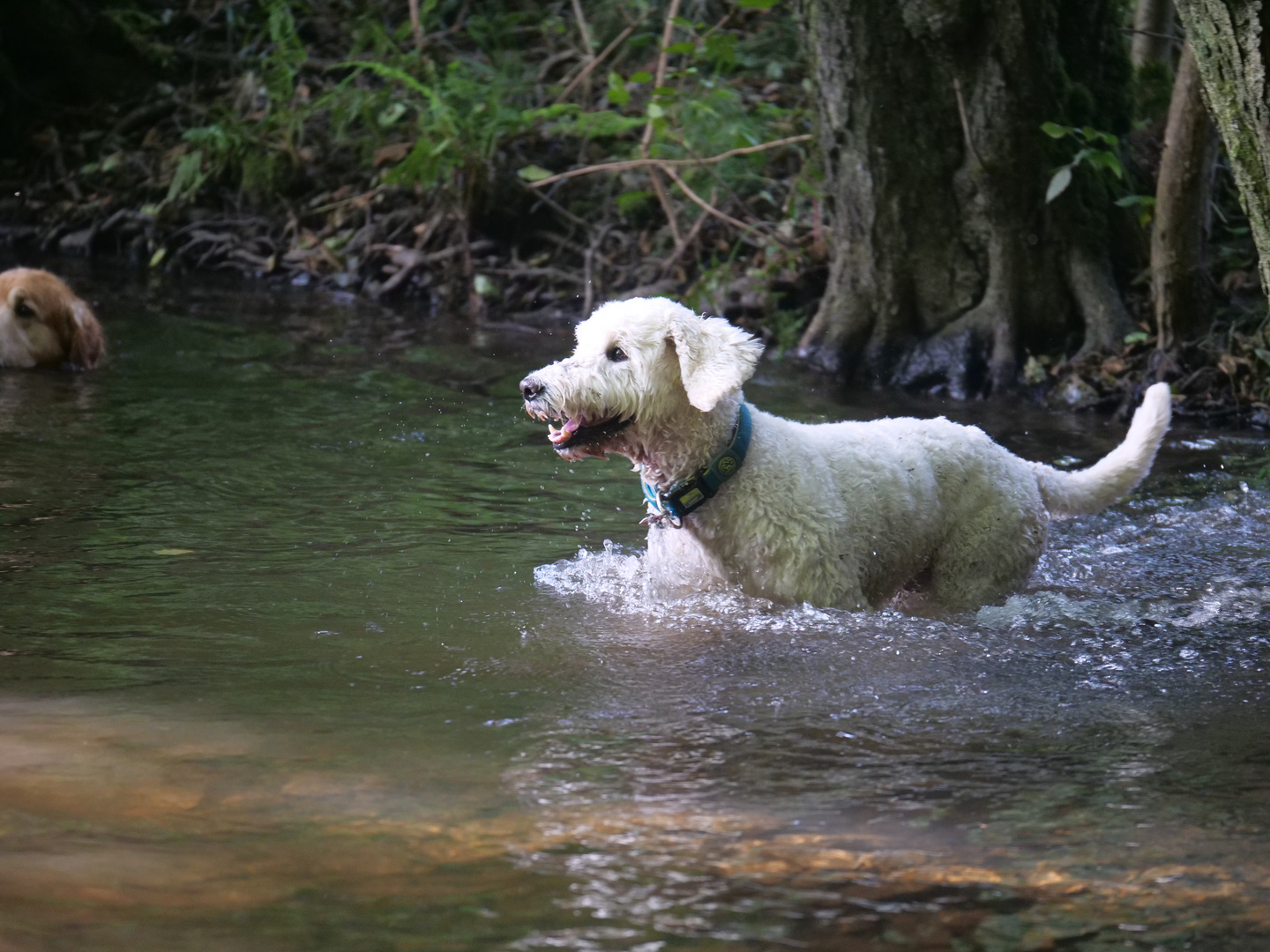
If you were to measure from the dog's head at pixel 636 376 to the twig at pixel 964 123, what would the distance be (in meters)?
5.53

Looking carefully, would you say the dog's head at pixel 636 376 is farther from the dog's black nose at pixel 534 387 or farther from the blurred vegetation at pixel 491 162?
the blurred vegetation at pixel 491 162

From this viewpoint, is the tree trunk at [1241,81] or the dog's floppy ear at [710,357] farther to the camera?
the dog's floppy ear at [710,357]

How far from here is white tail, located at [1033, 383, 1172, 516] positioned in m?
6.18

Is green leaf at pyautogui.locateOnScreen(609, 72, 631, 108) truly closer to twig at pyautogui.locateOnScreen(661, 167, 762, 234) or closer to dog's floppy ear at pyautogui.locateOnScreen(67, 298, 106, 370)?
twig at pyautogui.locateOnScreen(661, 167, 762, 234)

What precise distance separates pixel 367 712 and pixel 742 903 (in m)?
1.65

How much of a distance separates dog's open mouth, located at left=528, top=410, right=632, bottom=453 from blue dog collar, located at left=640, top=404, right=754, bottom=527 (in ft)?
1.01

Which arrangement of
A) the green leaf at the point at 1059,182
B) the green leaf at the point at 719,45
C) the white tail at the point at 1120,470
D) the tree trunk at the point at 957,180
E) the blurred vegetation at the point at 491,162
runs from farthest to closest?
the blurred vegetation at the point at 491,162 < the green leaf at the point at 719,45 < the tree trunk at the point at 957,180 < the green leaf at the point at 1059,182 < the white tail at the point at 1120,470

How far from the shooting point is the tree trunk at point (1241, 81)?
4914 millimetres

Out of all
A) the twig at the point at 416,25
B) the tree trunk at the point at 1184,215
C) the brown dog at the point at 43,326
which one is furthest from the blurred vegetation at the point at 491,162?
the brown dog at the point at 43,326

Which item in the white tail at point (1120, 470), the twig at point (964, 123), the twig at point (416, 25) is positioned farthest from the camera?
the twig at point (416, 25)

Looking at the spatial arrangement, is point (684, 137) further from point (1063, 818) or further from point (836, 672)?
point (1063, 818)

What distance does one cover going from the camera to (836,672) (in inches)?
192

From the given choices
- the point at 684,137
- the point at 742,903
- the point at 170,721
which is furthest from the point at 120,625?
the point at 684,137

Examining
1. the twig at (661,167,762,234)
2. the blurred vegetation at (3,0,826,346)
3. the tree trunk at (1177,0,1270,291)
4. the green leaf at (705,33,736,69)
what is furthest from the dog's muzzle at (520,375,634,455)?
the twig at (661,167,762,234)
